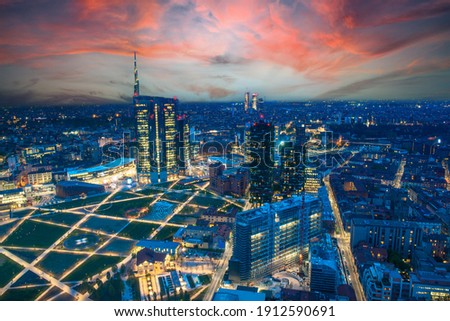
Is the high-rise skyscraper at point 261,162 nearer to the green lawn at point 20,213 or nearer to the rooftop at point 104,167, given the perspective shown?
the rooftop at point 104,167

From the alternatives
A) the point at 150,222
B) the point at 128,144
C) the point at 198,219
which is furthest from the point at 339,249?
the point at 128,144

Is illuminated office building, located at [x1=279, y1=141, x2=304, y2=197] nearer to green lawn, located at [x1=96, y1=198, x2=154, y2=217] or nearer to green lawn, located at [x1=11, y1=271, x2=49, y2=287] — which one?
green lawn, located at [x1=96, y1=198, x2=154, y2=217]

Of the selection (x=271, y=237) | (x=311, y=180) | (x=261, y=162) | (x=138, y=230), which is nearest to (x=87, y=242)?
(x=138, y=230)

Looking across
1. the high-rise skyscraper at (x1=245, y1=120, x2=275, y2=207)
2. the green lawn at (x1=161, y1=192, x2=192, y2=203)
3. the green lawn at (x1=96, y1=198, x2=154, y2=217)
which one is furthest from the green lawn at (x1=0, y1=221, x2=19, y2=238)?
the high-rise skyscraper at (x1=245, y1=120, x2=275, y2=207)

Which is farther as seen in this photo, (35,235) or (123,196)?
(123,196)

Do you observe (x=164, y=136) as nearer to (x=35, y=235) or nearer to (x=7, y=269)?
(x=35, y=235)

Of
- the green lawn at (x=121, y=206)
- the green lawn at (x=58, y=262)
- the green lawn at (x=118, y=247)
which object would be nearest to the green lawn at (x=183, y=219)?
the green lawn at (x=121, y=206)
